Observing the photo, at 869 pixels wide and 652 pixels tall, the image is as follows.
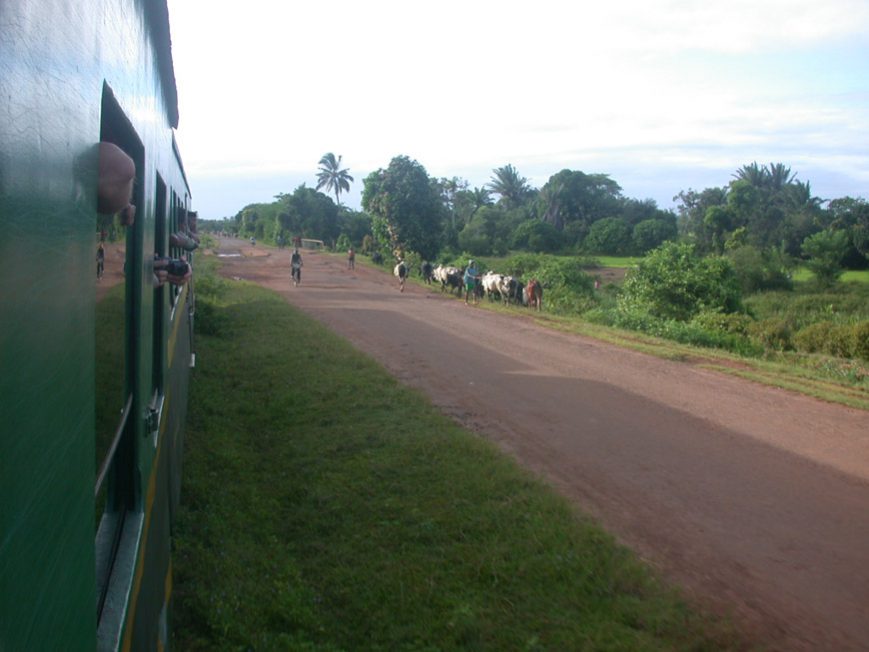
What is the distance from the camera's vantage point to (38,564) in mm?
1081

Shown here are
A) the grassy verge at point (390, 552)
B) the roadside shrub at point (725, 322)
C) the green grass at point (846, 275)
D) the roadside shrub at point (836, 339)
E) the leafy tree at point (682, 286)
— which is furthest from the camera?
the green grass at point (846, 275)

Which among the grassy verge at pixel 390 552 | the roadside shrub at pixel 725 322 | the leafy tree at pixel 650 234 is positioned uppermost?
the leafy tree at pixel 650 234

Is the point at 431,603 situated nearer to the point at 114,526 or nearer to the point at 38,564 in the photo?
the point at 114,526

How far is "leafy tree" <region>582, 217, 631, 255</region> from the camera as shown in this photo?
53969mm

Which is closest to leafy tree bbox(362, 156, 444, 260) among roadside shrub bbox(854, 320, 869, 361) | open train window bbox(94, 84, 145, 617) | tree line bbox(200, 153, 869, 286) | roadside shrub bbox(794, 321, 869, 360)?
tree line bbox(200, 153, 869, 286)

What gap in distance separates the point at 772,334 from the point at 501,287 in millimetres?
7866

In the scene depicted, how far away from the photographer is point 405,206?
34875mm

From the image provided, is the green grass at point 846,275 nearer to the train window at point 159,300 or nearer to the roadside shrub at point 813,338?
the roadside shrub at point 813,338

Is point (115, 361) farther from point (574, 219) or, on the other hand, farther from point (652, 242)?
point (574, 219)

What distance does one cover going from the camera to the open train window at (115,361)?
6.18 feet

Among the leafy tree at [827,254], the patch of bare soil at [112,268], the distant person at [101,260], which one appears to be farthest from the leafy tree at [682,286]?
the distant person at [101,260]

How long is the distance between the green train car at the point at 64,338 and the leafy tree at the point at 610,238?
53509mm

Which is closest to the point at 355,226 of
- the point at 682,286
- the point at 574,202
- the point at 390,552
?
the point at 574,202

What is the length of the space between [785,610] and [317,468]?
3.96 meters
